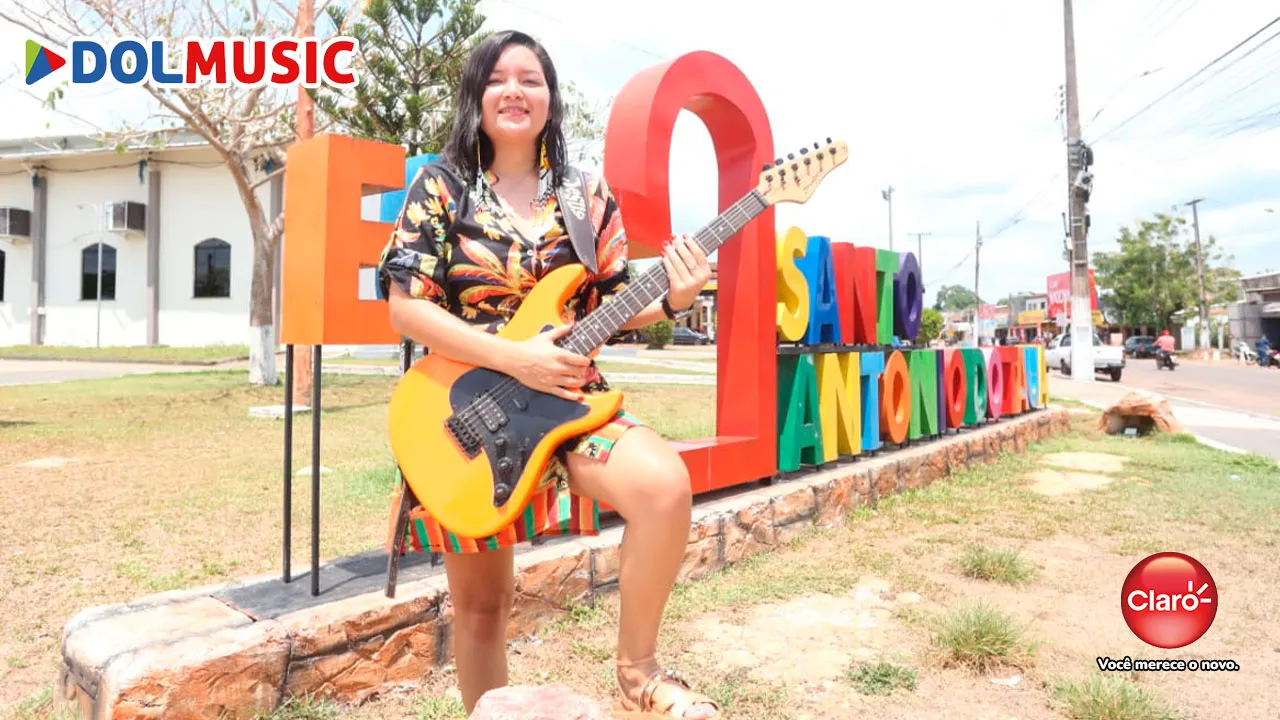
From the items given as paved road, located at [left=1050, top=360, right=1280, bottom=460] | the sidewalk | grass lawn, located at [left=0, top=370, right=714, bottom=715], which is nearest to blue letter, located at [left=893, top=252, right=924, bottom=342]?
grass lawn, located at [left=0, top=370, right=714, bottom=715]

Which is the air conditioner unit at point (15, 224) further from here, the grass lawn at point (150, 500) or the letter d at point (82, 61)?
the letter d at point (82, 61)

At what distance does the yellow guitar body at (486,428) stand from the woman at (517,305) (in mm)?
46

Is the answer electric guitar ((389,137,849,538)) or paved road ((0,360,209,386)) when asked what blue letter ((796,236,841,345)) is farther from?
paved road ((0,360,209,386))

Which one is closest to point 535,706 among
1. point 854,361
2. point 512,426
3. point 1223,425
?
point 512,426

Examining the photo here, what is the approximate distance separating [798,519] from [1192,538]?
2616 mm

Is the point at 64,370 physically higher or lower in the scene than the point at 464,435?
lower

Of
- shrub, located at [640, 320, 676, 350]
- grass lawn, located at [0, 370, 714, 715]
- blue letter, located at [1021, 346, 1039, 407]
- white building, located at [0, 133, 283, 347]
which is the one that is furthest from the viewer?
shrub, located at [640, 320, 676, 350]

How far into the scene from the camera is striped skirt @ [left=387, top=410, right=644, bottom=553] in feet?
5.63

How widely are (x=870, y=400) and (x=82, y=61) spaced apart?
37.0 feet

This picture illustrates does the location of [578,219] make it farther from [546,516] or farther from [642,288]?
[546,516]

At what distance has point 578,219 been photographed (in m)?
1.91

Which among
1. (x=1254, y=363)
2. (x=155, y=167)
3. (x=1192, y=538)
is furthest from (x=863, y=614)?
(x=1254, y=363)

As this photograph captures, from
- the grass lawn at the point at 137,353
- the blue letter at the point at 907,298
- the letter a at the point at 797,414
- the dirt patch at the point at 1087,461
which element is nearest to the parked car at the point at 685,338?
the grass lawn at the point at 137,353

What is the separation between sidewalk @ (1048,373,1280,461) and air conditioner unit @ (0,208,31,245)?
3477cm
